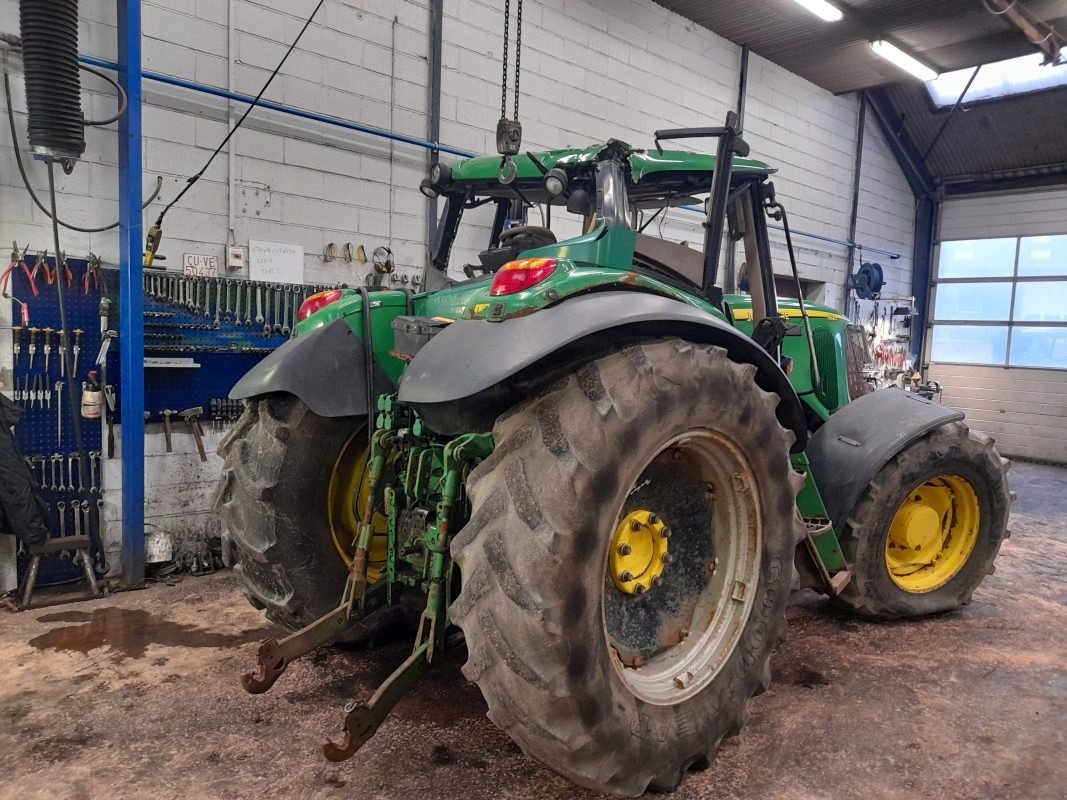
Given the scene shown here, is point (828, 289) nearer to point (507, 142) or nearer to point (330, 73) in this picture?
point (330, 73)

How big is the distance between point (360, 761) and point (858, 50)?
9.07 metres

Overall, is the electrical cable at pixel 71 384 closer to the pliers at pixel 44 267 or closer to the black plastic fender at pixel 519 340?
the pliers at pixel 44 267

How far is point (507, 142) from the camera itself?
2.75m

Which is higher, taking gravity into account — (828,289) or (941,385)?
(828,289)

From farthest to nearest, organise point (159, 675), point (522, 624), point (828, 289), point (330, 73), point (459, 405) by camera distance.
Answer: point (828, 289), point (330, 73), point (159, 675), point (459, 405), point (522, 624)

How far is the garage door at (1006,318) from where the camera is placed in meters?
10.7

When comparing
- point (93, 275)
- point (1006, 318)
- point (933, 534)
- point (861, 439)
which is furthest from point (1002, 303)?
point (93, 275)

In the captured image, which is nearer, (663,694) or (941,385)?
(663,694)

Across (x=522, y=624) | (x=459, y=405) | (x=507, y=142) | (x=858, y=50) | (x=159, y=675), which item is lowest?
(x=159, y=675)

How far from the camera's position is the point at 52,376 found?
13.8ft

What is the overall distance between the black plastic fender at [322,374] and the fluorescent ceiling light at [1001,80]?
952 cm

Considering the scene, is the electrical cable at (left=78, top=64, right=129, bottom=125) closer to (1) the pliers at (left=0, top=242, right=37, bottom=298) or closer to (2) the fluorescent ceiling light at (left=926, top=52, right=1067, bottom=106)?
(1) the pliers at (left=0, top=242, right=37, bottom=298)

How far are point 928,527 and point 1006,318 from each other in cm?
922

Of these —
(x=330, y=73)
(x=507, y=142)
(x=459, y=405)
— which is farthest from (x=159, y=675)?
(x=330, y=73)
